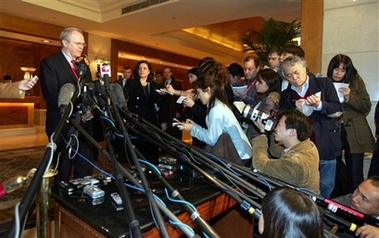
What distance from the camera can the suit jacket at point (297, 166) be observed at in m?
1.40

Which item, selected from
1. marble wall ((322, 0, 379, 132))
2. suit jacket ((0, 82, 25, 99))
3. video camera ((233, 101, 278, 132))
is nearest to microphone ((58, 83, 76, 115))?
suit jacket ((0, 82, 25, 99))

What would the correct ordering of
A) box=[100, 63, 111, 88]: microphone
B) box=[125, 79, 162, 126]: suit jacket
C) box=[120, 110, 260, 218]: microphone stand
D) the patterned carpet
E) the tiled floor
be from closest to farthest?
1. box=[120, 110, 260, 218]: microphone stand
2. box=[100, 63, 111, 88]: microphone
3. box=[125, 79, 162, 126]: suit jacket
4. the patterned carpet
5. the tiled floor

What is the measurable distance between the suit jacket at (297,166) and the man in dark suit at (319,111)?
1.40 feet

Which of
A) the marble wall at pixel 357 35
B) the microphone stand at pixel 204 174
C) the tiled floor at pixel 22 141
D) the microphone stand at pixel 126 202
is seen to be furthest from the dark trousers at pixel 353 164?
the tiled floor at pixel 22 141

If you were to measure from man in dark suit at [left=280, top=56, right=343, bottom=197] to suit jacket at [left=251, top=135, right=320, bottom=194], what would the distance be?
43 centimetres

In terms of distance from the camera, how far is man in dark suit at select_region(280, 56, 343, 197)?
1818 millimetres

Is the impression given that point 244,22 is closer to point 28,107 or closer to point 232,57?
point 232,57

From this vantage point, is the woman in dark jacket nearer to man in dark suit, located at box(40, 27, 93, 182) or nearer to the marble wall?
the marble wall

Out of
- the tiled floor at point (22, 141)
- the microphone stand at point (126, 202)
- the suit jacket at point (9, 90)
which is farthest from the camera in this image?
the tiled floor at point (22, 141)

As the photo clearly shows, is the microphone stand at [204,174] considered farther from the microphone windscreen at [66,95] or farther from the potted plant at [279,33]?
the potted plant at [279,33]

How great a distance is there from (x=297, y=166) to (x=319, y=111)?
587mm

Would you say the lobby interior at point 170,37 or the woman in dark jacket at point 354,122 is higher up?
the lobby interior at point 170,37

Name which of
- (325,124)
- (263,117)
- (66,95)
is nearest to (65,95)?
(66,95)

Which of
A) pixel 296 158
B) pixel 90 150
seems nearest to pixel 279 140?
pixel 296 158
